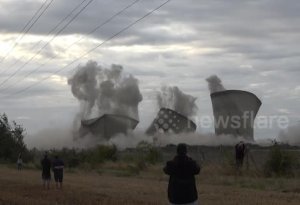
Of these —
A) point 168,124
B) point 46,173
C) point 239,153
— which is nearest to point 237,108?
point 168,124

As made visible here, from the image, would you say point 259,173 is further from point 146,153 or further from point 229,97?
point 229,97

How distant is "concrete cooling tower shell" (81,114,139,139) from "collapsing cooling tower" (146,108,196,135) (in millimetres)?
4447

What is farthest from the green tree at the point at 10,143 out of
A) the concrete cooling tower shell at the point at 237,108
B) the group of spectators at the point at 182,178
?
the group of spectators at the point at 182,178

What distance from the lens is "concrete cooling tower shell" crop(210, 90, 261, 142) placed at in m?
104

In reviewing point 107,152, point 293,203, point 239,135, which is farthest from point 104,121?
point 293,203

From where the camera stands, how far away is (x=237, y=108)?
105 meters

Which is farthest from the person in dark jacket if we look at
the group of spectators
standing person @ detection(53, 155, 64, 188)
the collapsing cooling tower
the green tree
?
the collapsing cooling tower

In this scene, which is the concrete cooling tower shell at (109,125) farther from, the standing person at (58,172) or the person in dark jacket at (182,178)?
the person in dark jacket at (182,178)

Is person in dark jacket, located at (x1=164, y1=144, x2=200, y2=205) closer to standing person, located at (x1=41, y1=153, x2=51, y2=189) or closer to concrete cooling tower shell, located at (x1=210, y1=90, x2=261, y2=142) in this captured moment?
standing person, located at (x1=41, y1=153, x2=51, y2=189)

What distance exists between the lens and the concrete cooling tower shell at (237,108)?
104 metres

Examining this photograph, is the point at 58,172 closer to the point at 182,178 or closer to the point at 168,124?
the point at 182,178

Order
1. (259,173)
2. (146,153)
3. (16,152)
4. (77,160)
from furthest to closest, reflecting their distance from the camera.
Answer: (16,152)
(77,160)
(146,153)
(259,173)

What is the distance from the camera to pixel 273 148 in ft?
124

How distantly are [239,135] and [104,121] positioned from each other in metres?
30.5
